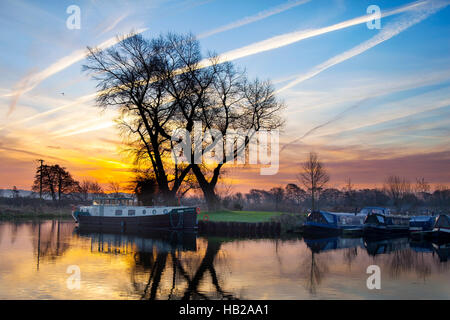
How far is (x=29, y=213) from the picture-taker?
7312cm

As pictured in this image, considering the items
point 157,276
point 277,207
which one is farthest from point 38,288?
point 277,207

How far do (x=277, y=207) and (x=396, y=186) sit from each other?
47.3 meters

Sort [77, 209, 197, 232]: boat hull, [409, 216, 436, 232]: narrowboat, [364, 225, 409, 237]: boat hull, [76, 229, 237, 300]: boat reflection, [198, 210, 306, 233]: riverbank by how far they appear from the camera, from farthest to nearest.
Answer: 1. [409, 216, 436, 232]: narrowboat
2. [364, 225, 409, 237]: boat hull
3. [77, 209, 197, 232]: boat hull
4. [198, 210, 306, 233]: riverbank
5. [76, 229, 237, 300]: boat reflection

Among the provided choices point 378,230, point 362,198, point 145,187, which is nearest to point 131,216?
point 145,187

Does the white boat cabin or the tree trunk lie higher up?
the tree trunk

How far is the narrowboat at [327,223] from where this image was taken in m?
43.3

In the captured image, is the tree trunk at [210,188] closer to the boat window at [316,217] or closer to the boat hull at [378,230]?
the boat window at [316,217]

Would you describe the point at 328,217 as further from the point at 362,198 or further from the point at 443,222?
the point at 362,198

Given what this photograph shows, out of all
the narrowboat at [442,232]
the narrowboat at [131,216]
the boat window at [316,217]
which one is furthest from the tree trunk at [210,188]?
the narrowboat at [442,232]

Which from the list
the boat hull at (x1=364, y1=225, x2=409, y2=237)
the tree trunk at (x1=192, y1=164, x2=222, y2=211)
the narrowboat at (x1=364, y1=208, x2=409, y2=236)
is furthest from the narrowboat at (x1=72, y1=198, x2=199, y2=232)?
the narrowboat at (x1=364, y1=208, x2=409, y2=236)

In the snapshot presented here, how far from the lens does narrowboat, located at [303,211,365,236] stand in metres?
43.3

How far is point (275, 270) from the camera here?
842 inches

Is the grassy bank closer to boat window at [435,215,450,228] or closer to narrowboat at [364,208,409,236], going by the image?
narrowboat at [364,208,409,236]
